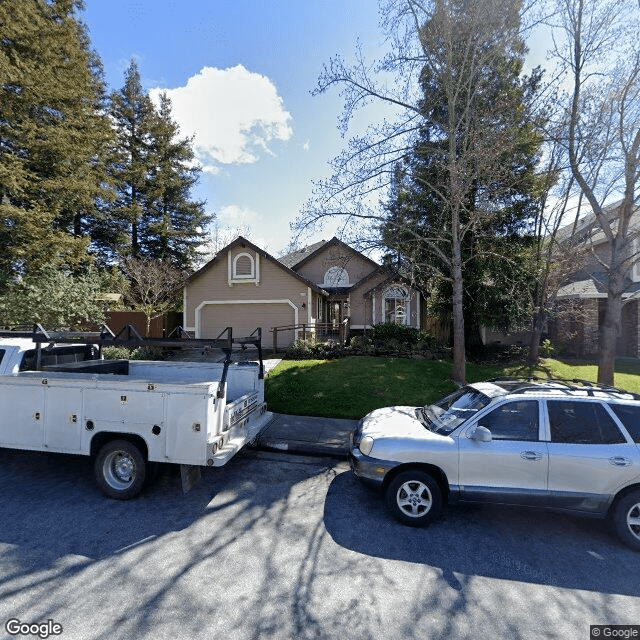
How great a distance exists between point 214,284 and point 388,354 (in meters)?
10.1

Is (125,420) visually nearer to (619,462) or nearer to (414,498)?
(414,498)

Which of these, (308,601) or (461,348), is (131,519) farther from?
(461,348)

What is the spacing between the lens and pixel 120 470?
443cm

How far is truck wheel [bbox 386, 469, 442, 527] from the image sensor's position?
3.95 metres

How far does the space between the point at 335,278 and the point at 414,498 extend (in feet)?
62.2

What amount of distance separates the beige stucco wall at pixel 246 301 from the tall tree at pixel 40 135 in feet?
20.5

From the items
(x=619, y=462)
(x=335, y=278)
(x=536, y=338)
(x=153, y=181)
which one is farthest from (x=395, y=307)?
(x=153, y=181)

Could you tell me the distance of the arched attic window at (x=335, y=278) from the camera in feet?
73.3

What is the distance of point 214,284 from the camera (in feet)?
60.3

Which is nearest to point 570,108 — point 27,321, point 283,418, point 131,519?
point 283,418

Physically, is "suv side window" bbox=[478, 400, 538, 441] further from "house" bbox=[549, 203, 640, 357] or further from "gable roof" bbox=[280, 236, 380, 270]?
"gable roof" bbox=[280, 236, 380, 270]

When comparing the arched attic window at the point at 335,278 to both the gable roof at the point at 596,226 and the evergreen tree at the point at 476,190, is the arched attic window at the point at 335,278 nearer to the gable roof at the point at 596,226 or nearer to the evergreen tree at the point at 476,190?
the evergreen tree at the point at 476,190

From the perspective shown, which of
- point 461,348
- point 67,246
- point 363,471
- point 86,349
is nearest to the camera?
point 363,471

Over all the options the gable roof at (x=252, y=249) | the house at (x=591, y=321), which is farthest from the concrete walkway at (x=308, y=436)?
the house at (x=591, y=321)
